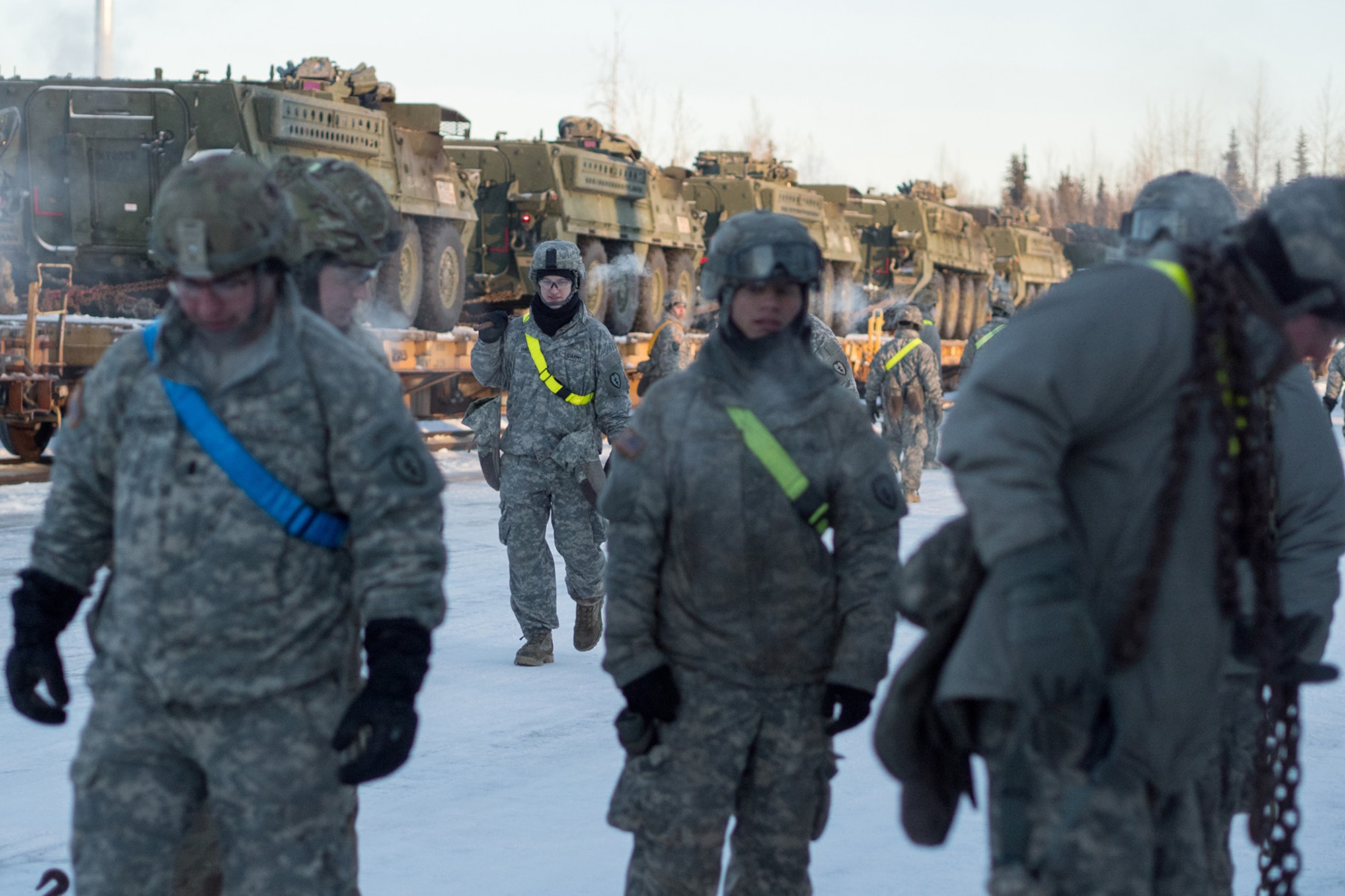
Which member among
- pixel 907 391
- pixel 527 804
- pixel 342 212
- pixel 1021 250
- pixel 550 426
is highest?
pixel 1021 250

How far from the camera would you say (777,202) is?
92.2ft

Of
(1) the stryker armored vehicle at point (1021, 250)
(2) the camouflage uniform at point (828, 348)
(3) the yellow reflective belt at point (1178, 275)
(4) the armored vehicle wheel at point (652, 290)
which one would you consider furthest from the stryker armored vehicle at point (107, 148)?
(1) the stryker armored vehicle at point (1021, 250)

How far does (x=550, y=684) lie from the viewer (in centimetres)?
674

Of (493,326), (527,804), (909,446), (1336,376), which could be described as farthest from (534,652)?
(1336,376)

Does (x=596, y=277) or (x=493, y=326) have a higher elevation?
(x=596, y=277)

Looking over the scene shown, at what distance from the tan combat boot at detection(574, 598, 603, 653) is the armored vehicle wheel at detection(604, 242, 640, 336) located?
1440cm

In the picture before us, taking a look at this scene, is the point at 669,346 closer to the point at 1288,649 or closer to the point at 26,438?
the point at 26,438

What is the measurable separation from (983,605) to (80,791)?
4.90 ft

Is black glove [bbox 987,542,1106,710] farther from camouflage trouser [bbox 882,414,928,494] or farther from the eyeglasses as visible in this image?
camouflage trouser [bbox 882,414,928,494]

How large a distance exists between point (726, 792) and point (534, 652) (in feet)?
12.5

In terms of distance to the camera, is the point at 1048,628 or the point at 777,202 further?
the point at 777,202

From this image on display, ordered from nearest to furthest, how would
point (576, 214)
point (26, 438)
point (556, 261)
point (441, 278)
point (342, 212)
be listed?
point (342, 212) → point (556, 261) → point (26, 438) → point (441, 278) → point (576, 214)

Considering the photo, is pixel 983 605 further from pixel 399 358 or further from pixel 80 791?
pixel 399 358

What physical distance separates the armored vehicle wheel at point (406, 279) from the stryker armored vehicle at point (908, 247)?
50.0 feet
